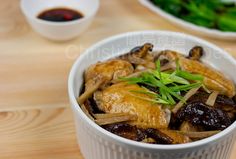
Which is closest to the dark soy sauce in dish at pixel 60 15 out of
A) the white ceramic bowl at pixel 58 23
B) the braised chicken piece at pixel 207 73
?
the white ceramic bowl at pixel 58 23

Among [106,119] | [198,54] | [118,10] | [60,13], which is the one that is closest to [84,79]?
[106,119]

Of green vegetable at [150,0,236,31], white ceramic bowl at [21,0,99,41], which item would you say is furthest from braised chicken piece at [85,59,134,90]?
green vegetable at [150,0,236,31]

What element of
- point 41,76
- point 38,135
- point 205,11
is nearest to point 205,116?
point 38,135

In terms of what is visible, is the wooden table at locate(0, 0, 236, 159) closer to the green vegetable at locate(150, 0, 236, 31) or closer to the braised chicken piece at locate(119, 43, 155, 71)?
the green vegetable at locate(150, 0, 236, 31)

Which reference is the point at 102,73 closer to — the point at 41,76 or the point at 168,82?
the point at 168,82

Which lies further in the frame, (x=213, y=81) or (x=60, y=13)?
(x=60, y=13)

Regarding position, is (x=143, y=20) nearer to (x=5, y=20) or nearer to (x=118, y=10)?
(x=118, y=10)
